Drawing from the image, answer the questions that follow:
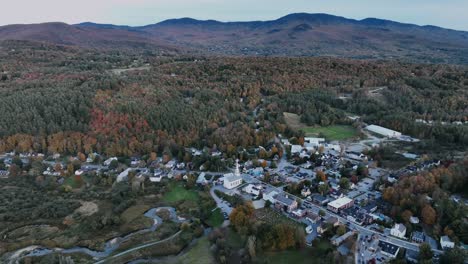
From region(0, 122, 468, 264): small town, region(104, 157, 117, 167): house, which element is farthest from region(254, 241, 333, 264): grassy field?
region(104, 157, 117, 167): house

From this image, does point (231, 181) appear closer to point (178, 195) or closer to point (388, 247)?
point (178, 195)

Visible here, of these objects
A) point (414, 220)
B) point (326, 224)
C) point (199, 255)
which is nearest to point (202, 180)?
point (199, 255)

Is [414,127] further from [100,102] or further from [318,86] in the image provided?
[100,102]

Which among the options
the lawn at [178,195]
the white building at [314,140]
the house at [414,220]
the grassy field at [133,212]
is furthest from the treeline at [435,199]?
the grassy field at [133,212]

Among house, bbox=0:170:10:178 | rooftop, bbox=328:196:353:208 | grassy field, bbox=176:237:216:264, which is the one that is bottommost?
house, bbox=0:170:10:178

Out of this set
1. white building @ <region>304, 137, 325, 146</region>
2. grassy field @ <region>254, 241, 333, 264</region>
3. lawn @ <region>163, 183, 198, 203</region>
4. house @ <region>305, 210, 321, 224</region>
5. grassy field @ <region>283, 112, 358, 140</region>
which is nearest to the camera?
grassy field @ <region>254, 241, 333, 264</region>

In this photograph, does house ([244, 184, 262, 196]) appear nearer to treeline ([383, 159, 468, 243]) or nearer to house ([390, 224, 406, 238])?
treeline ([383, 159, 468, 243])

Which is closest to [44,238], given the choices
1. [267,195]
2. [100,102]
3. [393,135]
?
[267,195]

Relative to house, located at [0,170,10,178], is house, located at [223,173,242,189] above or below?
above
